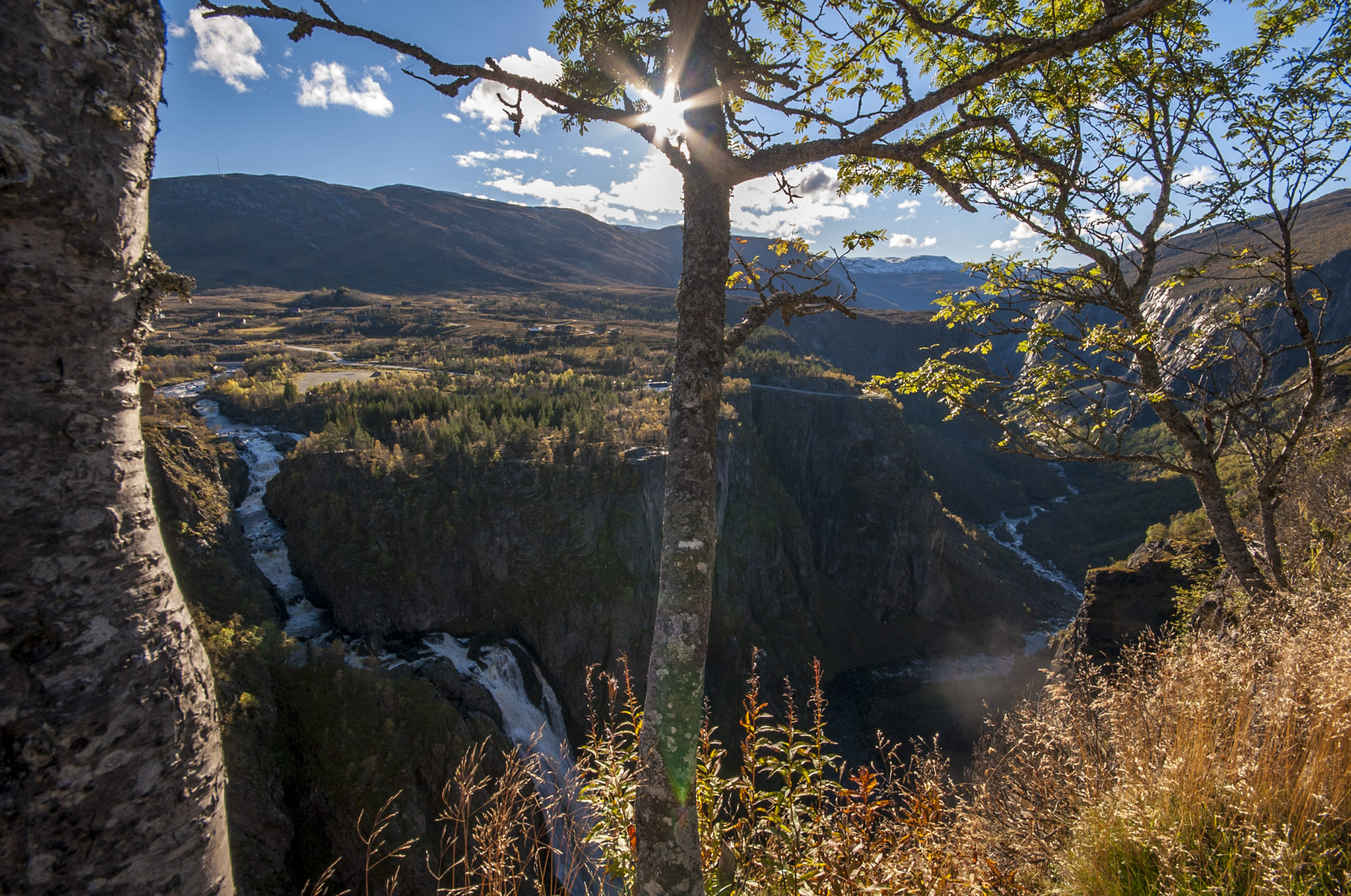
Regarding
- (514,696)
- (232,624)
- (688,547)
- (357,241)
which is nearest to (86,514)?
(688,547)

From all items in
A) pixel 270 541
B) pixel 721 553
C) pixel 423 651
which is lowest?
pixel 721 553

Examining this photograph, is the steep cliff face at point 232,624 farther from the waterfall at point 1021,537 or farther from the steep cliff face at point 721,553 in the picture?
the waterfall at point 1021,537

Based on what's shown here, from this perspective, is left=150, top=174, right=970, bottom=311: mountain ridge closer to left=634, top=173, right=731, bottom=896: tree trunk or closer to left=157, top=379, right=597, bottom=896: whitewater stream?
left=157, top=379, right=597, bottom=896: whitewater stream

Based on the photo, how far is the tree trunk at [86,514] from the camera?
1168mm

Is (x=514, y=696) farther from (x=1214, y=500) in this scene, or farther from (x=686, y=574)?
(x=1214, y=500)

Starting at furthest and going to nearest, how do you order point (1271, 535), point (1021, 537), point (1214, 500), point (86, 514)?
point (1021, 537)
point (1271, 535)
point (1214, 500)
point (86, 514)

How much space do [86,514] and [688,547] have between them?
93.9 inches

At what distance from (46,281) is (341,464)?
17.6 metres

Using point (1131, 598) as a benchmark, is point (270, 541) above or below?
above

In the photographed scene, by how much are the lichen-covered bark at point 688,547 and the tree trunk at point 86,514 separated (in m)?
1.99

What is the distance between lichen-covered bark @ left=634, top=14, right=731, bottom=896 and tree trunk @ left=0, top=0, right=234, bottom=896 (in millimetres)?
1989

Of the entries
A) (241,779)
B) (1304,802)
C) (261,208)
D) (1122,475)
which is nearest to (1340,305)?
(1122,475)

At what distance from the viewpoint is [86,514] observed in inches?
51.1

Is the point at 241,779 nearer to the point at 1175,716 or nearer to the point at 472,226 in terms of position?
the point at 1175,716
